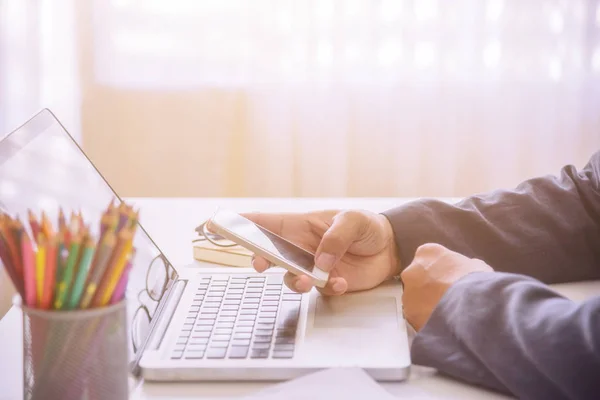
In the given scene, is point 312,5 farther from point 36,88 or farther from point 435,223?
point 435,223

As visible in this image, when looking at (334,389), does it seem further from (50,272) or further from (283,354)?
(50,272)

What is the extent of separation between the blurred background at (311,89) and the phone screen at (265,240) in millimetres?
1375

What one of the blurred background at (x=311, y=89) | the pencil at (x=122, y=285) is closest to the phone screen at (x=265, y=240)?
the pencil at (x=122, y=285)

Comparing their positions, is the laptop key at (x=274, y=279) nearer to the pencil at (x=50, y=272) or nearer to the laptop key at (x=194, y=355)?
the laptop key at (x=194, y=355)

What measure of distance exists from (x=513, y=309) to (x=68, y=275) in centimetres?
37

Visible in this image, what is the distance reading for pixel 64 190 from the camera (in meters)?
0.88

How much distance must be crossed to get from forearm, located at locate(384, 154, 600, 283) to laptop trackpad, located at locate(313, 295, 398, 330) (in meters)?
0.11

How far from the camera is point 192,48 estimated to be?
226 centimetres

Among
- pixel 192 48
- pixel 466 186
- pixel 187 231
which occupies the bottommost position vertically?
pixel 466 186

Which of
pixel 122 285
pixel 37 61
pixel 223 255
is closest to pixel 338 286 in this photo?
pixel 223 255

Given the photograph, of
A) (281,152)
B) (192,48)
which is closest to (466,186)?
(281,152)

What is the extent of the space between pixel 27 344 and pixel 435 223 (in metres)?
0.58

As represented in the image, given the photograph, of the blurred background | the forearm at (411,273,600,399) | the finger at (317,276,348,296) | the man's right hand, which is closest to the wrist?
the man's right hand

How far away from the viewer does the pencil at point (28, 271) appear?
0.53m
